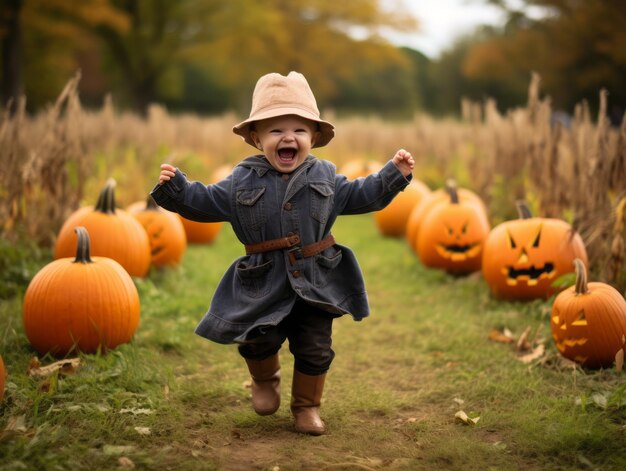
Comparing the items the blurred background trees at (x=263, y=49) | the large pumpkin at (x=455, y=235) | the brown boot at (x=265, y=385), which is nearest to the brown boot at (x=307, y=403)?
the brown boot at (x=265, y=385)

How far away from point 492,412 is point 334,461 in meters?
0.97

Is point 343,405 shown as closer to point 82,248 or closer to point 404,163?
point 404,163

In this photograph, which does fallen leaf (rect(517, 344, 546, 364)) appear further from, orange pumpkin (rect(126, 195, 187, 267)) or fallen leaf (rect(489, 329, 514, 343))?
orange pumpkin (rect(126, 195, 187, 267))

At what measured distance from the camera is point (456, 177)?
8.76 meters

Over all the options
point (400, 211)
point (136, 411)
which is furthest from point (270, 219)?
point (400, 211)

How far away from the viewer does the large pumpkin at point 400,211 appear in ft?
26.6

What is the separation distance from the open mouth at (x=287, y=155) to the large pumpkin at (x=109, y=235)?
7.21 ft

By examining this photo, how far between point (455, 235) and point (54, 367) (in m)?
3.62

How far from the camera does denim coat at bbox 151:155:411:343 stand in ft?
9.52

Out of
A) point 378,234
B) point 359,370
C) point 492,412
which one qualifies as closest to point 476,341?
point 359,370

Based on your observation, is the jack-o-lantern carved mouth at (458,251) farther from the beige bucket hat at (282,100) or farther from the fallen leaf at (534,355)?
the beige bucket hat at (282,100)

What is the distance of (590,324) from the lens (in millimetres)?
3549

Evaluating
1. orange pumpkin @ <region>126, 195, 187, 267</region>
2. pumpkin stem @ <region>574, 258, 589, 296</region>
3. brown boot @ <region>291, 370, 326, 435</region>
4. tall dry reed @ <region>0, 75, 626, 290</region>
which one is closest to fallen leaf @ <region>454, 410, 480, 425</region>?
brown boot @ <region>291, 370, 326, 435</region>

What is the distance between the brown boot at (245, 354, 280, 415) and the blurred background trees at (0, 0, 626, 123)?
312 inches
